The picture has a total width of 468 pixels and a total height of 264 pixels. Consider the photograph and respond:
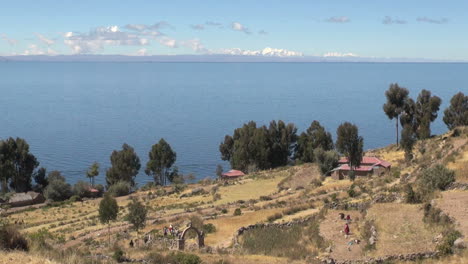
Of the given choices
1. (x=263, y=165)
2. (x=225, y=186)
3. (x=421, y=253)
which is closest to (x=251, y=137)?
(x=263, y=165)

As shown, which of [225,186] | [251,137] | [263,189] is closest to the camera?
[263,189]

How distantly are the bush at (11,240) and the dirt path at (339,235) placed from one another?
12.9m

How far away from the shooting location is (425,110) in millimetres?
71000

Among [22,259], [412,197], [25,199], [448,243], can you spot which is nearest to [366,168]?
[412,197]

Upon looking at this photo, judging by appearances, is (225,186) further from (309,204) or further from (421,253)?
(421,253)

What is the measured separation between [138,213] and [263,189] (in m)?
24.6

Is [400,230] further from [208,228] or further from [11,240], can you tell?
[11,240]

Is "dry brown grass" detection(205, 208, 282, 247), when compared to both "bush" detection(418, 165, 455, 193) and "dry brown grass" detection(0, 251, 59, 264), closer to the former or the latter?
"bush" detection(418, 165, 455, 193)

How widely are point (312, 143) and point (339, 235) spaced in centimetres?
5409

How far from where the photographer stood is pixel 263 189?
55.6 metres

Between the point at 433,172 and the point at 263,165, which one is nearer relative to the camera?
the point at 433,172

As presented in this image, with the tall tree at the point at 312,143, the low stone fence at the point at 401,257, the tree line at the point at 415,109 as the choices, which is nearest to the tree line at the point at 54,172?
the tall tree at the point at 312,143

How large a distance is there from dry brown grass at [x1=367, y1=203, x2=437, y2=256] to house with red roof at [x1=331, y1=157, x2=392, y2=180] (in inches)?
889

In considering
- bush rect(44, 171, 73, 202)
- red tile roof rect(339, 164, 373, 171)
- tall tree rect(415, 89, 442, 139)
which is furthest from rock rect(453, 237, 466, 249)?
bush rect(44, 171, 73, 202)
